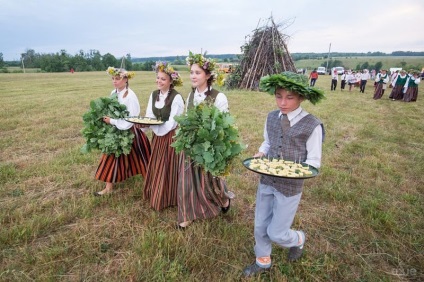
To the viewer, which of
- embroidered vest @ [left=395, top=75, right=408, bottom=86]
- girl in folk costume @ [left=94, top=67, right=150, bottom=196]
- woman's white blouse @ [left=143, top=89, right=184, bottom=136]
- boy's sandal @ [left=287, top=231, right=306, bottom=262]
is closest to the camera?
boy's sandal @ [left=287, top=231, right=306, bottom=262]

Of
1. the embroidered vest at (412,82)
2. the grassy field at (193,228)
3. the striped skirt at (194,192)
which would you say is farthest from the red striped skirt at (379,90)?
the striped skirt at (194,192)

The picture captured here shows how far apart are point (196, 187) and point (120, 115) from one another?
1.72 metres

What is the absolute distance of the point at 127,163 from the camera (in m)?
4.57

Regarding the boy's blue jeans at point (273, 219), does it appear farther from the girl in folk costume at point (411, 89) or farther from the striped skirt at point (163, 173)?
the girl in folk costume at point (411, 89)

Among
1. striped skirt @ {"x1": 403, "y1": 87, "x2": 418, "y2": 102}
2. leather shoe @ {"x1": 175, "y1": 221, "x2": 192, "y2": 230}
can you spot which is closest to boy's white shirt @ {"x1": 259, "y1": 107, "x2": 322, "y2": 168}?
leather shoe @ {"x1": 175, "y1": 221, "x2": 192, "y2": 230}

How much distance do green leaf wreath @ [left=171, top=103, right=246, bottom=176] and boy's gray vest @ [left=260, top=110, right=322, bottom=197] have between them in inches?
13.9

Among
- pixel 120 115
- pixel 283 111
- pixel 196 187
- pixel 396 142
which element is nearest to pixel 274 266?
pixel 196 187

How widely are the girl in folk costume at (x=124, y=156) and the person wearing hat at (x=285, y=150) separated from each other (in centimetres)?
239

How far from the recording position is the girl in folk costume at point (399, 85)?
17.1 metres

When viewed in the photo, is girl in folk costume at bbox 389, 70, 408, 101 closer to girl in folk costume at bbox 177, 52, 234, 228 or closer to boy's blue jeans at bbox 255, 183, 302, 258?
girl in folk costume at bbox 177, 52, 234, 228

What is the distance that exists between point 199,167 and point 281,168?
136cm

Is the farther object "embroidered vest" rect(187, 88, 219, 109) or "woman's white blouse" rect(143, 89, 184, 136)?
"woman's white blouse" rect(143, 89, 184, 136)

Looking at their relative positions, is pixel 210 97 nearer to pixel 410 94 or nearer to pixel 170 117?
pixel 170 117

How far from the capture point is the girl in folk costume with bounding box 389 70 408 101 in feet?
56.0
